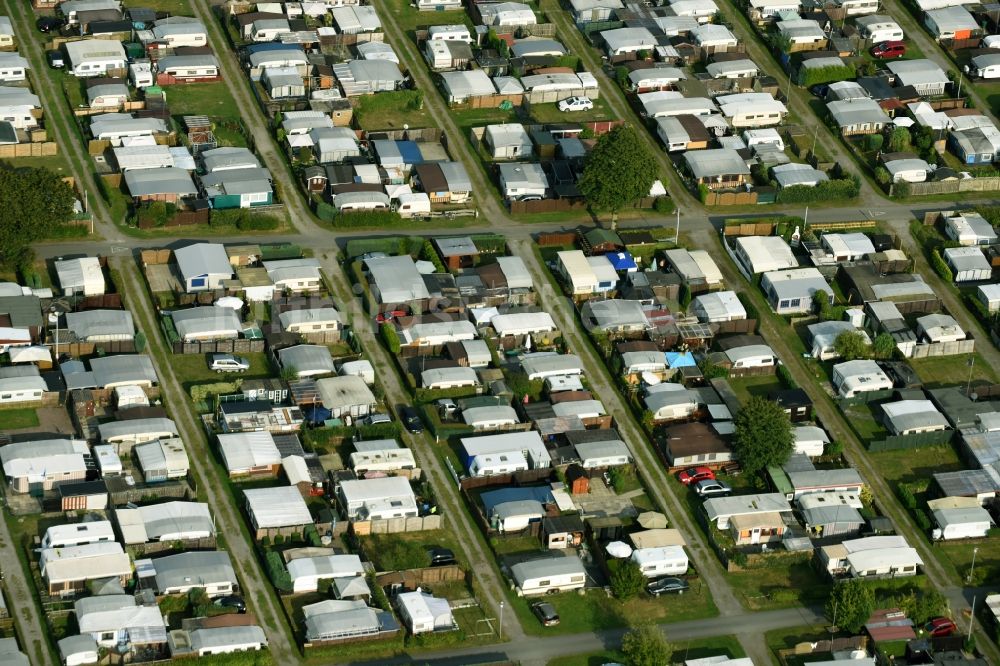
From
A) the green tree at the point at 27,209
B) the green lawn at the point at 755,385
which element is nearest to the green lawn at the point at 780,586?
the green lawn at the point at 755,385

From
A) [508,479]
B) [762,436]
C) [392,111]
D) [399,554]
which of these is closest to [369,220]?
[392,111]

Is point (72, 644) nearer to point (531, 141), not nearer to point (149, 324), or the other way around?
point (149, 324)

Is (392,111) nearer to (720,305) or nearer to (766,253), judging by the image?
(766,253)

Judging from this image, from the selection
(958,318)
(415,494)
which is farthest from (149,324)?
(958,318)

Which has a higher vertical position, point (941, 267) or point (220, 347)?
point (220, 347)

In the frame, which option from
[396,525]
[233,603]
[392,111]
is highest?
[392,111]

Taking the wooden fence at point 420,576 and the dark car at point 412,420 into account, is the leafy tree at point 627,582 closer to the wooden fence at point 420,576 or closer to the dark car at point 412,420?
the wooden fence at point 420,576
